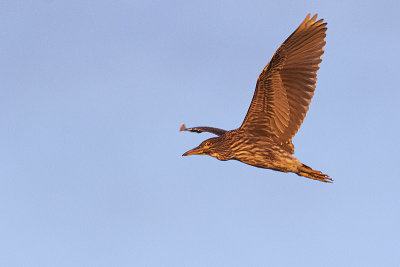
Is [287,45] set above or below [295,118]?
above

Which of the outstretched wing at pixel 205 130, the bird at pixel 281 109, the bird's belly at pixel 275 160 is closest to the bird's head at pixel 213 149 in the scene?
the bird at pixel 281 109

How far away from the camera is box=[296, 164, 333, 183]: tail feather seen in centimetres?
1964

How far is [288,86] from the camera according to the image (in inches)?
766

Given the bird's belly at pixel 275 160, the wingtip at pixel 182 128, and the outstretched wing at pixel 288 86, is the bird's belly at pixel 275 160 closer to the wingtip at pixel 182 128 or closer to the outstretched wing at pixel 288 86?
the outstretched wing at pixel 288 86

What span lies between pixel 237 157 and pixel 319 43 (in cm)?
288

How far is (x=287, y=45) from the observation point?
1920 cm

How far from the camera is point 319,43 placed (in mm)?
19281

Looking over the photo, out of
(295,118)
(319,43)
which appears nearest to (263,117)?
(295,118)

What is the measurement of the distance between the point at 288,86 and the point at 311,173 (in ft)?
6.15

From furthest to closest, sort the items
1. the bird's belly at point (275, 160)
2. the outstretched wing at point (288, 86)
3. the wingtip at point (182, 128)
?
the wingtip at point (182, 128) < the bird's belly at point (275, 160) < the outstretched wing at point (288, 86)

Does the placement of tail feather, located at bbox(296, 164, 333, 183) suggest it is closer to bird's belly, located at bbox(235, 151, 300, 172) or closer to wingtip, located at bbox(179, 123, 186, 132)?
bird's belly, located at bbox(235, 151, 300, 172)

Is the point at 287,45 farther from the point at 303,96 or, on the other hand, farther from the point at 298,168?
the point at 298,168

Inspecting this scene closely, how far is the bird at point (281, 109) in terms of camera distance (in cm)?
1922

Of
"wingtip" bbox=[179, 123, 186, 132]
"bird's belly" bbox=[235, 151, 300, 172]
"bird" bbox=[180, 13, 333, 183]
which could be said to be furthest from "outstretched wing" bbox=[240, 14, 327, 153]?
"wingtip" bbox=[179, 123, 186, 132]
